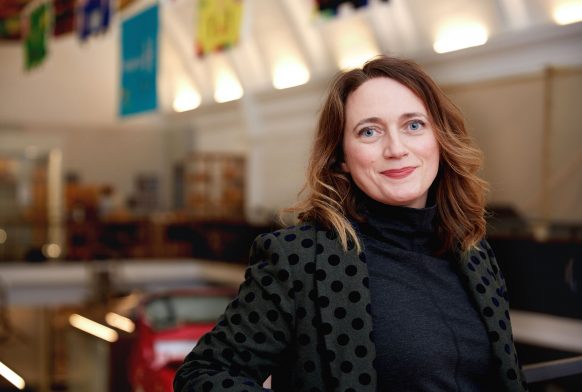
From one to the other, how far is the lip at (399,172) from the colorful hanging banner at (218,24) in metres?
7.32

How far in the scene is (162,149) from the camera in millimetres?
27531

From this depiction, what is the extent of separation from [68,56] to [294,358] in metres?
25.3

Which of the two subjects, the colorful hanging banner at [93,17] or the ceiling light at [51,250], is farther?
the ceiling light at [51,250]

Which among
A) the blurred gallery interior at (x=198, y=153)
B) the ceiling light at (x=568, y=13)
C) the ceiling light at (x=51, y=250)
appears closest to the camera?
the blurred gallery interior at (x=198, y=153)

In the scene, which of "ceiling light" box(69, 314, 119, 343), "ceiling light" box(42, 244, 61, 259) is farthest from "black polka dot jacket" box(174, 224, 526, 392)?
"ceiling light" box(42, 244, 61, 259)

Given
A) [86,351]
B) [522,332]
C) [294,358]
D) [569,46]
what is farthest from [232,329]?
[569,46]

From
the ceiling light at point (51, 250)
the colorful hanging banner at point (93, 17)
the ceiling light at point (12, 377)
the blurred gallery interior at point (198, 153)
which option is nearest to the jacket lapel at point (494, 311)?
the blurred gallery interior at point (198, 153)

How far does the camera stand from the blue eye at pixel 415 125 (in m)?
1.92

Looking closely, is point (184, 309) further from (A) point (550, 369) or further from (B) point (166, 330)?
(A) point (550, 369)

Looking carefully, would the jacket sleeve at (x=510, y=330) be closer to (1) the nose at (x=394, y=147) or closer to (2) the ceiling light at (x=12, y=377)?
(1) the nose at (x=394, y=147)

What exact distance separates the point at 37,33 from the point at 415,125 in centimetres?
1522

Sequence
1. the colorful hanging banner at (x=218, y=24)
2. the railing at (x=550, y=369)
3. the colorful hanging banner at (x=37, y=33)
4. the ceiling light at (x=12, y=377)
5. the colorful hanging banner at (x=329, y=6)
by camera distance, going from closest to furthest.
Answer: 1. the railing at (x=550, y=369)
2. the ceiling light at (x=12, y=377)
3. the colorful hanging banner at (x=329, y=6)
4. the colorful hanging banner at (x=218, y=24)
5. the colorful hanging banner at (x=37, y=33)

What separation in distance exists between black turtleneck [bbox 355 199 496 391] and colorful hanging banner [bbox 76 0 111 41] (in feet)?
37.7

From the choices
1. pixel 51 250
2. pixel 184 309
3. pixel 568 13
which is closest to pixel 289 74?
pixel 51 250
